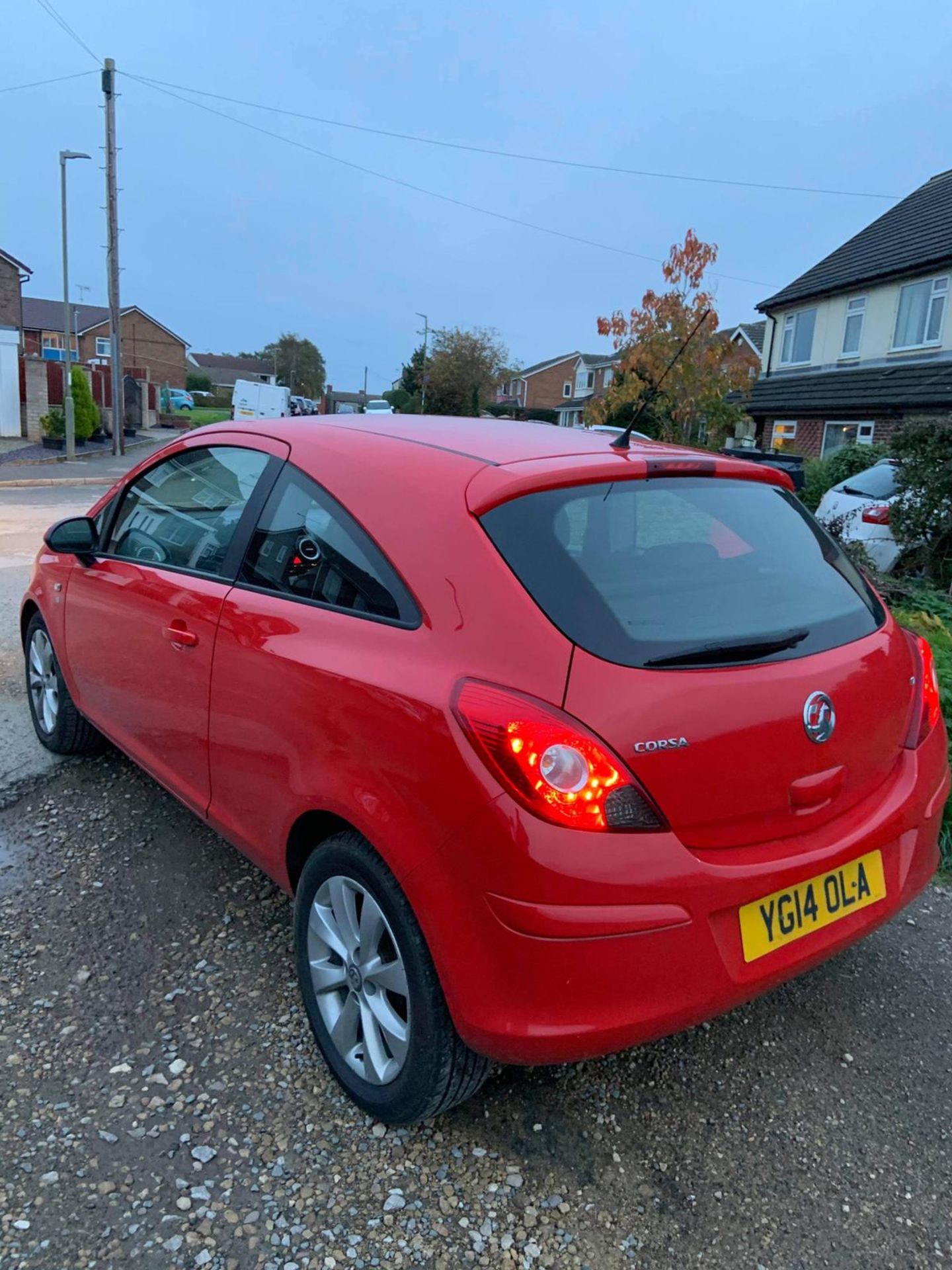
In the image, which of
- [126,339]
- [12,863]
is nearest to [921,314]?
[12,863]

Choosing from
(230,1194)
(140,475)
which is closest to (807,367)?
(140,475)

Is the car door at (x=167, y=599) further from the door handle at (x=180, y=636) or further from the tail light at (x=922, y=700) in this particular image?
the tail light at (x=922, y=700)

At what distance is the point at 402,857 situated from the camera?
2002 mm

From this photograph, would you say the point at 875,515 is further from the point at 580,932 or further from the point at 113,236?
the point at 113,236

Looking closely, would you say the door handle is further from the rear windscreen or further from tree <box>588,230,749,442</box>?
tree <box>588,230,749,442</box>

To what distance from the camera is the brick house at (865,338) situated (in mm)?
20422

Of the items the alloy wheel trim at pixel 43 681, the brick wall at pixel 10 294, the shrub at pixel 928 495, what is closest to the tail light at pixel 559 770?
the alloy wheel trim at pixel 43 681

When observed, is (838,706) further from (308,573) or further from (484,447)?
(308,573)

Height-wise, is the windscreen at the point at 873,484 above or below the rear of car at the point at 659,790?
above

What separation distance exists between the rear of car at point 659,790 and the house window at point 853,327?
2391cm

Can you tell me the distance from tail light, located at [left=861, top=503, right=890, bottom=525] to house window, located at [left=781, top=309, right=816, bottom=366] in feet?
57.6

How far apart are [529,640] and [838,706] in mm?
811

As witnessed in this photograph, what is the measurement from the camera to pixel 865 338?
23.0 metres

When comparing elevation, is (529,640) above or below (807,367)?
below
